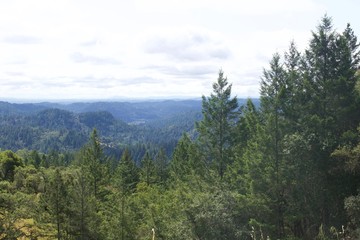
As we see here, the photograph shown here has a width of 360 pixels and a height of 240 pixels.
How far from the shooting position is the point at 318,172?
22750 millimetres

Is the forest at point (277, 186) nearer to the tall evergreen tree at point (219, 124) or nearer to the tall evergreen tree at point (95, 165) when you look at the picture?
the tall evergreen tree at point (219, 124)

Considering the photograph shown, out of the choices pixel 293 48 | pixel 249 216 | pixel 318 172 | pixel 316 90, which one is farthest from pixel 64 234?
pixel 293 48

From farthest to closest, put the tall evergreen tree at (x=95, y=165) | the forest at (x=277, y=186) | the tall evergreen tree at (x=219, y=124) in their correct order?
the tall evergreen tree at (x=95, y=165) < the tall evergreen tree at (x=219, y=124) < the forest at (x=277, y=186)

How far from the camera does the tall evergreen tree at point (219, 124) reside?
28.6 m

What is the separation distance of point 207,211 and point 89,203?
9.42 metres

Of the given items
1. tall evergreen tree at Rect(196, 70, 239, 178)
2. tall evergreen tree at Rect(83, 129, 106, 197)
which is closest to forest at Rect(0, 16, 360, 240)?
tall evergreen tree at Rect(196, 70, 239, 178)

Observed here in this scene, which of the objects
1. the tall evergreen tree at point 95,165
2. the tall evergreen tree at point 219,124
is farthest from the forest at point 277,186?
the tall evergreen tree at point 95,165

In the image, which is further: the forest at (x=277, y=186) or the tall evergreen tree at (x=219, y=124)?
the tall evergreen tree at (x=219, y=124)

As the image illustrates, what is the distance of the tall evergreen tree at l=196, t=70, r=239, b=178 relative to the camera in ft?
93.9

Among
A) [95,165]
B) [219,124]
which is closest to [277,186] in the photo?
[219,124]

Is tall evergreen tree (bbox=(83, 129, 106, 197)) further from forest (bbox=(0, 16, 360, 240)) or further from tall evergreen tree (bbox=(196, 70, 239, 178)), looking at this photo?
tall evergreen tree (bbox=(196, 70, 239, 178))

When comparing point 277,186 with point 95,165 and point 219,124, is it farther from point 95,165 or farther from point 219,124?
point 95,165

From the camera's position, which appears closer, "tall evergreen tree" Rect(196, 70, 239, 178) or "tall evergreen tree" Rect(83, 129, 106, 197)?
"tall evergreen tree" Rect(196, 70, 239, 178)

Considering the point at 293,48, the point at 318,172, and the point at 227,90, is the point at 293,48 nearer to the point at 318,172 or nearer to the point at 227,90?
the point at 227,90
